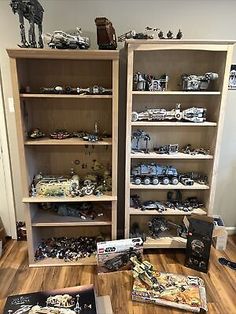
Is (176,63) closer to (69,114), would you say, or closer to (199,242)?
(69,114)

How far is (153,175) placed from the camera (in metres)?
2.11

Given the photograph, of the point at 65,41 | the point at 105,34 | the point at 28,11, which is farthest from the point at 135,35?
the point at 28,11

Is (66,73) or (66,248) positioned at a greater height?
(66,73)

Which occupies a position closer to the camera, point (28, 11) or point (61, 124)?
point (28, 11)

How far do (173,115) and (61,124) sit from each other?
88cm

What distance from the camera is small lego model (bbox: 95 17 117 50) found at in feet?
5.33

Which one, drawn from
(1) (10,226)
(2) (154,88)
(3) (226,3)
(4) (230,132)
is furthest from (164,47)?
(1) (10,226)

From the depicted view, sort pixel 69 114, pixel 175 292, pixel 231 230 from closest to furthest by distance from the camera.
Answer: pixel 175 292, pixel 69 114, pixel 231 230

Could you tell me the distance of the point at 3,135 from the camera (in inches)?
83.7

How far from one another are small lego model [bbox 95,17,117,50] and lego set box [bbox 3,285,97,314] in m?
1.61

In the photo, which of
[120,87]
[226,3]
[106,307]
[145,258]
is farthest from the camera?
[145,258]

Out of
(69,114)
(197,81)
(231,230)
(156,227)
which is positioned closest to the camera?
(197,81)

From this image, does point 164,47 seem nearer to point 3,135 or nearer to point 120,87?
point 120,87

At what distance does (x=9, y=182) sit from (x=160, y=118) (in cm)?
139
